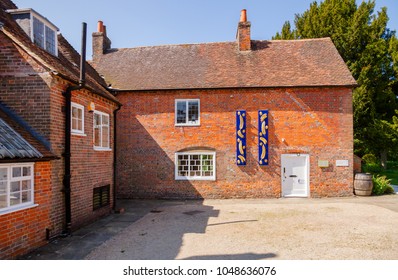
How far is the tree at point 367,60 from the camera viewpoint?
2323 cm

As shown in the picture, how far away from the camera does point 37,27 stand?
9.53 meters

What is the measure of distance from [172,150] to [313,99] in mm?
8094

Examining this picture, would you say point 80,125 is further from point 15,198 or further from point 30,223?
point 30,223

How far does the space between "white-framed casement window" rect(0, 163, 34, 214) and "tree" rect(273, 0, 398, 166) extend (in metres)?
23.8

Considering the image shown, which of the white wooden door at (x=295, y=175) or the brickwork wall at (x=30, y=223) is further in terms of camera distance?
the white wooden door at (x=295, y=175)

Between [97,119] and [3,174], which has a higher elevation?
[97,119]

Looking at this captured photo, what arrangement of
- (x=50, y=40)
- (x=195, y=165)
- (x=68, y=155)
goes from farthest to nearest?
(x=195, y=165) < (x=50, y=40) < (x=68, y=155)

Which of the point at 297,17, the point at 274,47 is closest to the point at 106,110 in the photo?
the point at 274,47

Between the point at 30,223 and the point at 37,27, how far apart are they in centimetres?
660

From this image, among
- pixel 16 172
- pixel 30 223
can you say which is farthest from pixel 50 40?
pixel 30 223

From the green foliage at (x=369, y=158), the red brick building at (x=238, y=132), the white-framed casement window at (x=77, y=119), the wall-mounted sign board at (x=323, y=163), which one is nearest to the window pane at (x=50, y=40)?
the white-framed casement window at (x=77, y=119)

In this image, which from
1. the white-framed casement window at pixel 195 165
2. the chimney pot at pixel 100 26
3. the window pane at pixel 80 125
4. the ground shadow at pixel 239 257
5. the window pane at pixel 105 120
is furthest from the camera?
Answer: the chimney pot at pixel 100 26

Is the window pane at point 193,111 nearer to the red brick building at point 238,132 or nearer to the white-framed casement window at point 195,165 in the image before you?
the red brick building at point 238,132

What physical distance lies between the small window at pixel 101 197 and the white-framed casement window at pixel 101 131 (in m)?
1.62
